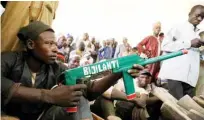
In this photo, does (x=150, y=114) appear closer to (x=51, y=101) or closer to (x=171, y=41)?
(x=171, y=41)

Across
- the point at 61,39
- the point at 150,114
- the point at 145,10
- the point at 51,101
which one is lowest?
the point at 150,114

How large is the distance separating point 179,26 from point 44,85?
92cm

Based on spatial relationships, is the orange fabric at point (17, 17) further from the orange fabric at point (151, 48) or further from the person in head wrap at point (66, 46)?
the orange fabric at point (151, 48)

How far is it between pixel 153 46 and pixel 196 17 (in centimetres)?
26

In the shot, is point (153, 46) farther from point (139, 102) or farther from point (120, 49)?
point (139, 102)

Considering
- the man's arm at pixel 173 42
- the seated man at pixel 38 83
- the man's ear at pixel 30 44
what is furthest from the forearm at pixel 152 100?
the man's ear at pixel 30 44

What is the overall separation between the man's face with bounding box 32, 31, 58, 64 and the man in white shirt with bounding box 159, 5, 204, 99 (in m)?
0.79

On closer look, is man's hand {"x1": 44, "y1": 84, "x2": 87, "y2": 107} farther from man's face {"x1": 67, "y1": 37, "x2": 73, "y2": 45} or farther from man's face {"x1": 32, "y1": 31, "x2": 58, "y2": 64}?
man's face {"x1": 67, "y1": 37, "x2": 73, "y2": 45}

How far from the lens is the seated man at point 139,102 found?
A: 5.45ft

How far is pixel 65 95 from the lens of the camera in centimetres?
97

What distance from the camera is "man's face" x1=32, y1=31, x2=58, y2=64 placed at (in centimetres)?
109

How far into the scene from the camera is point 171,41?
5.79 ft

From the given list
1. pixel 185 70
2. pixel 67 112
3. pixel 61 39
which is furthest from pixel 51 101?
pixel 185 70

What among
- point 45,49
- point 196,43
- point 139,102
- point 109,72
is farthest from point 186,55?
point 45,49
